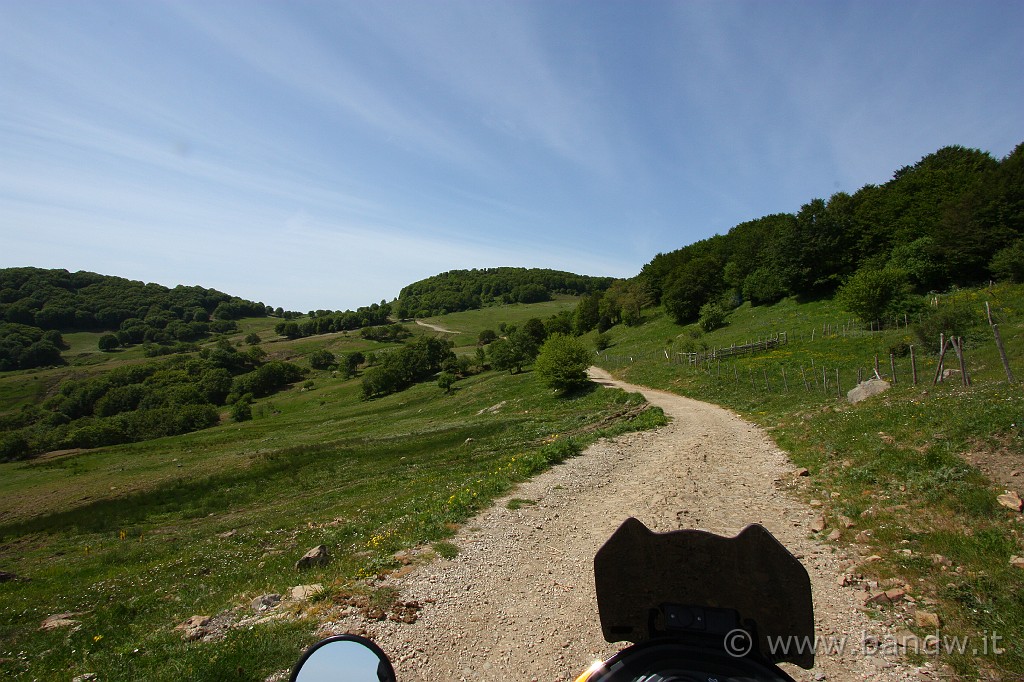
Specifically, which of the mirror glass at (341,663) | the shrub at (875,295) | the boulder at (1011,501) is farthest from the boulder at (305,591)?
the shrub at (875,295)

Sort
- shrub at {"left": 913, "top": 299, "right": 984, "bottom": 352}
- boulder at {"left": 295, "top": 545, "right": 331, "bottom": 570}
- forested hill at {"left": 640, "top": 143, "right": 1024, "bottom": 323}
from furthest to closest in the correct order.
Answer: forested hill at {"left": 640, "top": 143, "right": 1024, "bottom": 323}, shrub at {"left": 913, "top": 299, "right": 984, "bottom": 352}, boulder at {"left": 295, "top": 545, "right": 331, "bottom": 570}

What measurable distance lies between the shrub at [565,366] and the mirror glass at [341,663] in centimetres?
4280

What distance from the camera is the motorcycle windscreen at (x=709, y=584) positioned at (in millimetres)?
3012

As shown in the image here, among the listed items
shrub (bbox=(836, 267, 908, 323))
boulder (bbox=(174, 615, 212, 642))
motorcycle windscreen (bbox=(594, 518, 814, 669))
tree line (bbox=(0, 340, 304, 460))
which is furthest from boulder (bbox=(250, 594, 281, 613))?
tree line (bbox=(0, 340, 304, 460))

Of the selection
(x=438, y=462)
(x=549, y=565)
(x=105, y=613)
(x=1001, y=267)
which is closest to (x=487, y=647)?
(x=549, y=565)

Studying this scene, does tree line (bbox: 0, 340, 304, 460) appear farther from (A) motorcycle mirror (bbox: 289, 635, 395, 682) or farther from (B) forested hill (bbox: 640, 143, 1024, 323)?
(A) motorcycle mirror (bbox: 289, 635, 395, 682)

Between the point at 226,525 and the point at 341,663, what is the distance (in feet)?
75.6

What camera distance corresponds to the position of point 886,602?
7.02 metres

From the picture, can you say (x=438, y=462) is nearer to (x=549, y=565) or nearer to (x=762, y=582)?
(x=549, y=565)

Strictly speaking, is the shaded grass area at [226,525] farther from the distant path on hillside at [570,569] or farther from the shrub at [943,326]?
the shrub at [943,326]

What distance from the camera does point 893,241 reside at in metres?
66.7

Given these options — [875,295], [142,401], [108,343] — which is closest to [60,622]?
[875,295]

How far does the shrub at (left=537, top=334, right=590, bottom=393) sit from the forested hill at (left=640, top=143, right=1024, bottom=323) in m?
29.4

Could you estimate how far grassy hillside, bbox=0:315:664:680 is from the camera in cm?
784
